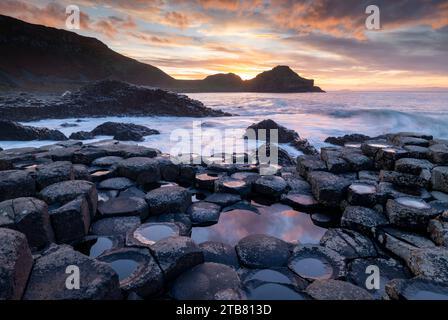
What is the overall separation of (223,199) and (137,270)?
210cm

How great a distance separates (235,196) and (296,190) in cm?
103

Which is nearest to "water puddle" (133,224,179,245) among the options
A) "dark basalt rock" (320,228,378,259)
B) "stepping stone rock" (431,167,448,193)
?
"dark basalt rock" (320,228,378,259)

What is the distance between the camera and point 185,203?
13.5 ft

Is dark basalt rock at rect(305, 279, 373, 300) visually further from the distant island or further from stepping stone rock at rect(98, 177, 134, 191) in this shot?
the distant island

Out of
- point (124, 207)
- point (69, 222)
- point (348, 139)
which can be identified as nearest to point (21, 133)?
point (124, 207)

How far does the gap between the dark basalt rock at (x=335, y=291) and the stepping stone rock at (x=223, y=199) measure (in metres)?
2.10

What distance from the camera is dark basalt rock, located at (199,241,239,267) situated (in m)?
2.98

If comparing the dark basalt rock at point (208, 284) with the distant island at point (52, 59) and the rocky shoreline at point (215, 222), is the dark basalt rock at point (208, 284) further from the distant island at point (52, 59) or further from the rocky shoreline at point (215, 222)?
the distant island at point (52, 59)

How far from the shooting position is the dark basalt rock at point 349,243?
311 cm

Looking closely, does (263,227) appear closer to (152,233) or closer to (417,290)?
(152,233)
